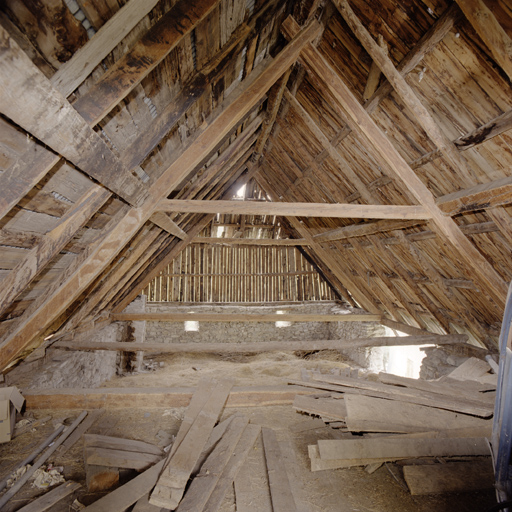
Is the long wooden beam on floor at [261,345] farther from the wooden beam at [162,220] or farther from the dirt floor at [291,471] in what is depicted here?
the wooden beam at [162,220]

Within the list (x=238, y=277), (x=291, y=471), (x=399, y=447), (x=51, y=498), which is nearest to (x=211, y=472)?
(x=291, y=471)

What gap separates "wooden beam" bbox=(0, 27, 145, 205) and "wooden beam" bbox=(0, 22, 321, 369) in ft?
3.64

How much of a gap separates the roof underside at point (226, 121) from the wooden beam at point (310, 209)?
0.09 feet

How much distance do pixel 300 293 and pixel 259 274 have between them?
5.71 ft

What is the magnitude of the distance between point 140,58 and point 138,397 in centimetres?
417

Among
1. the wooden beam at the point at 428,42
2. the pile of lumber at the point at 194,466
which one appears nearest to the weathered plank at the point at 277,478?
the pile of lumber at the point at 194,466

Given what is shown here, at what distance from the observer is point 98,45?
4.75ft

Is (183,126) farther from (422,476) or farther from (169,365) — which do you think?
(169,365)

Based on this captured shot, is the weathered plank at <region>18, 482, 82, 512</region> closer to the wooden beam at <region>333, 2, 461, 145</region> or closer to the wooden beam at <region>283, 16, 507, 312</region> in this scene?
the wooden beam at <region>283, 16, 507, 312</region>

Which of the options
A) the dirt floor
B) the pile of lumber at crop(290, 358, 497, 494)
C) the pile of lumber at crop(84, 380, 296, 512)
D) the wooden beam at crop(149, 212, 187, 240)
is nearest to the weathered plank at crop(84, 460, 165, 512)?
the pile of lumber at crop(84, 380, 296, 512)

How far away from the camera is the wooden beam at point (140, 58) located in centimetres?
163

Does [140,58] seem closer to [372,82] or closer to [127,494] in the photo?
[372,82]

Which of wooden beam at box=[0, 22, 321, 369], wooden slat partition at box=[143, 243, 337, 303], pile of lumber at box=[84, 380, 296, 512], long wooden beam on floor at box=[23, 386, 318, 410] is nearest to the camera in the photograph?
pile of lumber at box=[84, 380, 296, 512]

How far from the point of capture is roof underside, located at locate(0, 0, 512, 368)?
1.47m
